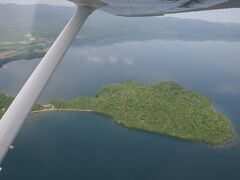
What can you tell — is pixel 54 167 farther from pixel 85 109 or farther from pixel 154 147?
pixel 85 109

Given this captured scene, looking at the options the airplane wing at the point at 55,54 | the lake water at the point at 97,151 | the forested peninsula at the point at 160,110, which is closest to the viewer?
the airplane wing at the point at 55,54

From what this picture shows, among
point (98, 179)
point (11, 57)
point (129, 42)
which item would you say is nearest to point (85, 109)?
point (98, 179)

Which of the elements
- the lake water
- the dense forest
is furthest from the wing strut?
the dense forest

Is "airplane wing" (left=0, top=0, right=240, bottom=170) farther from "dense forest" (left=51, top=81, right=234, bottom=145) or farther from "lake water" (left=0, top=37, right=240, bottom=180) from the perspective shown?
"dense forest" (left=51, top=81, right=234, bottom=145)

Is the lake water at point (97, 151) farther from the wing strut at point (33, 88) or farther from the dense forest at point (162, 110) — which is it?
the wing strut at point (33, 88)

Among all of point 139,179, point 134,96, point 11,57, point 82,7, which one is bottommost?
point 11,57

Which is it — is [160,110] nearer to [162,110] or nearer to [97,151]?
[162,110]

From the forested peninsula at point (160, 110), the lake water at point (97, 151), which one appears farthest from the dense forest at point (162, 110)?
the lake water at point (97, 151)
